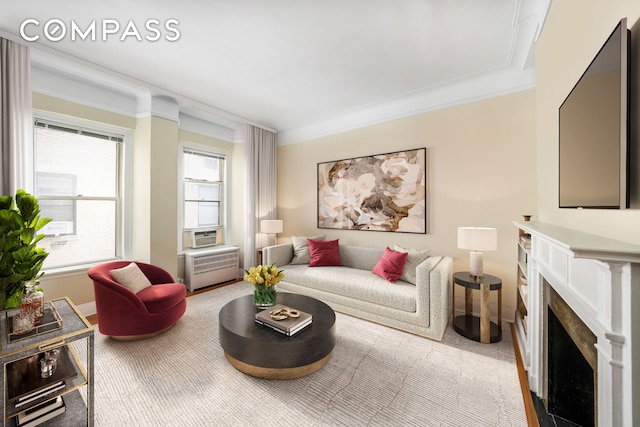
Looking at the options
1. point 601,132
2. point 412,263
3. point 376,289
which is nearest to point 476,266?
point 412,263

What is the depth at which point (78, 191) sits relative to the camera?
3305 millimetres

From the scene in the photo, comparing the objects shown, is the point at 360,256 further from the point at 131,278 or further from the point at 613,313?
the point at 613,313

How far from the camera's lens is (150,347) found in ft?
8.04

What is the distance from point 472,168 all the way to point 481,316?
5.62 ft

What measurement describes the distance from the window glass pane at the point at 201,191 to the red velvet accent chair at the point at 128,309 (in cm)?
203

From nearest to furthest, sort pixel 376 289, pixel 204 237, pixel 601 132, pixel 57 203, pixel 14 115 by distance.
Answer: pixel 601 132 → pixel 14 115 → pixel 376 289 → pixel 57 203 → pixel 204 237

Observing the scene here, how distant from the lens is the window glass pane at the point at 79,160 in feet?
9.96

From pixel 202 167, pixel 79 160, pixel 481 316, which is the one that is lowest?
pixel 481 316

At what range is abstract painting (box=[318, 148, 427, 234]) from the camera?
11.7ft

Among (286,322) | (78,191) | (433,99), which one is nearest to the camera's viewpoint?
(286,322)

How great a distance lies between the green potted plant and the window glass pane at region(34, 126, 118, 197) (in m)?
1.67

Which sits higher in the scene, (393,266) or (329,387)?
(393,266)

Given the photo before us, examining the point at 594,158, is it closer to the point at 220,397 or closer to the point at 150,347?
the point at 220,397

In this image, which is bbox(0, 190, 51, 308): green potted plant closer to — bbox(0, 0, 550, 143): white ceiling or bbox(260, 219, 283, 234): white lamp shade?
bbox(0, 0, 550, 143): white ceiling
